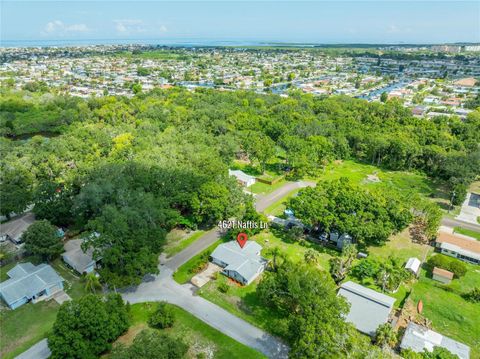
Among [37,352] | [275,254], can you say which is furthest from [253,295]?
[37,352]

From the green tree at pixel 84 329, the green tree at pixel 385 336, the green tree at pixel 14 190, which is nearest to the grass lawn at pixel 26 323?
the green tree at pixel 84 329

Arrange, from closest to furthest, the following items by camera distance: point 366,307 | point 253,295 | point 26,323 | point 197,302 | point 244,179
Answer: point 26,323 < point 366,307 < point 197,302 < point 253,295 < point 244,179

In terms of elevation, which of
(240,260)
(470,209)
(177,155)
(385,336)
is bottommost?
(470,209)

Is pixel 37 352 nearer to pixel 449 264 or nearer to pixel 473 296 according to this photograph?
pixel 473 296

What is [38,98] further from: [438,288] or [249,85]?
[438,288]

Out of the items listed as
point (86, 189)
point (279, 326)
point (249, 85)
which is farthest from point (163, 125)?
point (249, 85)
